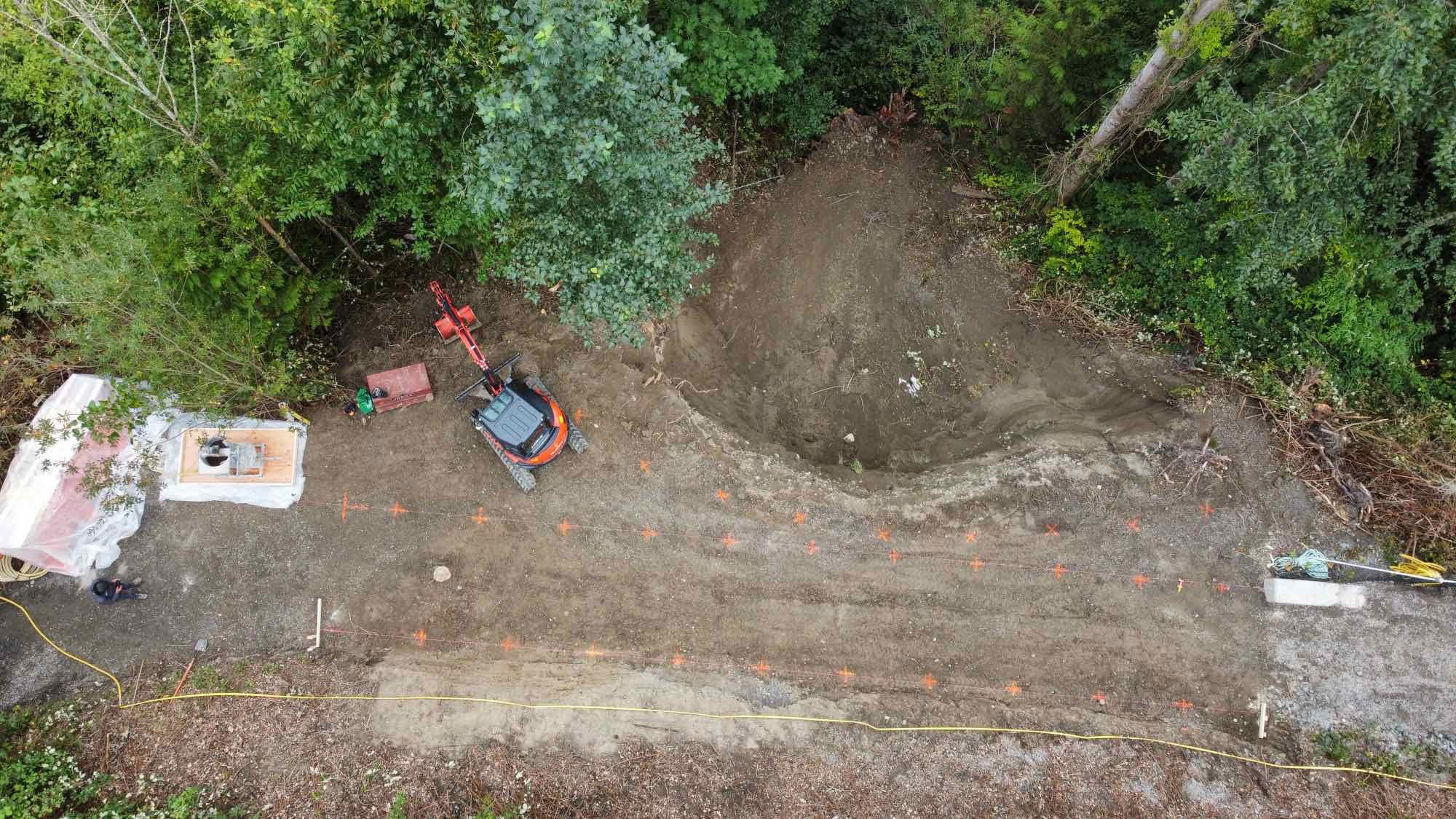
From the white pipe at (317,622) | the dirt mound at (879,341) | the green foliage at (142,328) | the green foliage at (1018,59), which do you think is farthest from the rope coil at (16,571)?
the green foliage at (1018,59)

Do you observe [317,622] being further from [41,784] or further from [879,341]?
[879,341]

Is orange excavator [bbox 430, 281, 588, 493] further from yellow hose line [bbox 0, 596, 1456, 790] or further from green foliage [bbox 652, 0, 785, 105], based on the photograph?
green foliage [bbox 652, 0, 785, 105]

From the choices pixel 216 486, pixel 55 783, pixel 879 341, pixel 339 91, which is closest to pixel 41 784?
pixel 55 783

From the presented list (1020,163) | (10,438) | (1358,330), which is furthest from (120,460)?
(1358,330)

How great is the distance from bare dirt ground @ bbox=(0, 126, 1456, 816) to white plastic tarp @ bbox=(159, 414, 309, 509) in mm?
196

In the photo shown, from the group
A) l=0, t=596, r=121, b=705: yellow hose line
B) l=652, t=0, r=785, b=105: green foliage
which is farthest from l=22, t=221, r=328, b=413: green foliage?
l=652, t=0, r=785, b=105: green foliage

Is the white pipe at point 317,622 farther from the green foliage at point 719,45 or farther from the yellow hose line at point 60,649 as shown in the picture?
the green foliage at point 719,45

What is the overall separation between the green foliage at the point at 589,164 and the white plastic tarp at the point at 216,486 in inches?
218

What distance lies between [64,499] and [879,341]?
44.0 feet

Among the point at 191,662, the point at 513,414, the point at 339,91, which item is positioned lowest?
the point at 191,662

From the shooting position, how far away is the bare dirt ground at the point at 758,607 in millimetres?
9586

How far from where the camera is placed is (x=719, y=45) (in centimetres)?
1015

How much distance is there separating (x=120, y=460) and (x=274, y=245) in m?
4.18

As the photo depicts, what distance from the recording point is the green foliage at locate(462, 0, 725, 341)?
6883 millimetres
